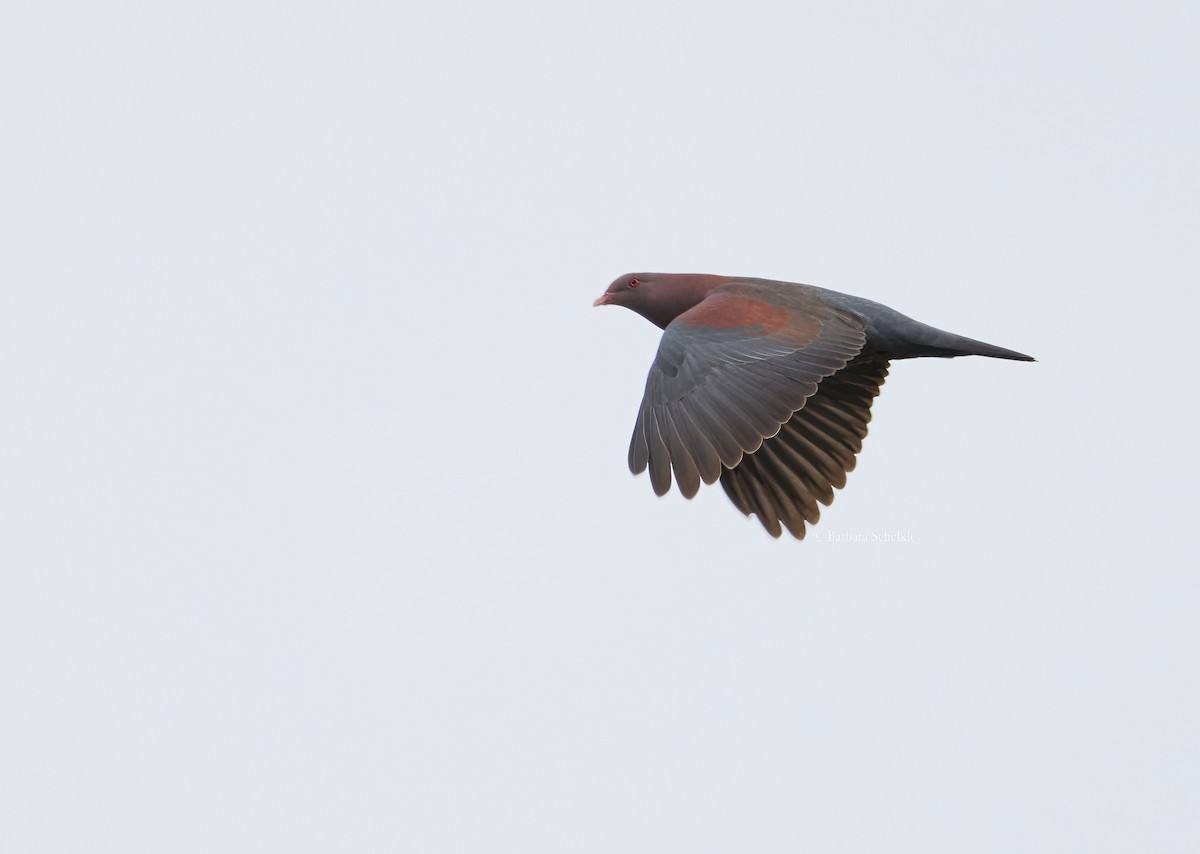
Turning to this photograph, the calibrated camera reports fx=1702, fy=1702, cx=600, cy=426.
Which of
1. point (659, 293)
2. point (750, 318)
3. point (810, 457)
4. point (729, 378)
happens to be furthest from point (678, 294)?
point (729, 378)

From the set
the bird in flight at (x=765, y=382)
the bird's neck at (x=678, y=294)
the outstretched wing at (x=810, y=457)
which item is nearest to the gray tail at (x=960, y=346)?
the bird in flight at (x=765, y=382)

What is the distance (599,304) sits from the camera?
12.2m

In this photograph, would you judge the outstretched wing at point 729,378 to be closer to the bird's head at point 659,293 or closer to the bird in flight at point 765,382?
the bird in flight at point 765,382

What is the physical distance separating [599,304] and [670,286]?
27.7 inches

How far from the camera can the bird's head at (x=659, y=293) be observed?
11547 millimetres

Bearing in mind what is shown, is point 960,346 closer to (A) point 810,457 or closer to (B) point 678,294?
(A) point 810,457

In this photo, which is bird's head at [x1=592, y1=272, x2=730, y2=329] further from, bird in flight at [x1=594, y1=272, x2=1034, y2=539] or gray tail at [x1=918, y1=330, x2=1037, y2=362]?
gray tail at [x1=918, y1=330, x2=1037, y2=362]

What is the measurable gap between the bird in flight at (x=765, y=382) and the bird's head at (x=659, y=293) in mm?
10

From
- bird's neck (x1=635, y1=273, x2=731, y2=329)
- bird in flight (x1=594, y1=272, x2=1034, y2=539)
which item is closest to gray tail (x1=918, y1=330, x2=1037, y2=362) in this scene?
bird in flight (x1=594, y1=272, x2=1034, y2=539)

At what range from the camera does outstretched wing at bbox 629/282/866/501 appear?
946 centimetres

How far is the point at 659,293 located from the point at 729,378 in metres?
2.09

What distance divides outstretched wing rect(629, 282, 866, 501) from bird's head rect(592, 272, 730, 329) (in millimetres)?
788

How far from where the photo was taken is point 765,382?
9.80m

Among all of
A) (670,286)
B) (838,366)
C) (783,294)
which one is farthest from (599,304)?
(838,366)
